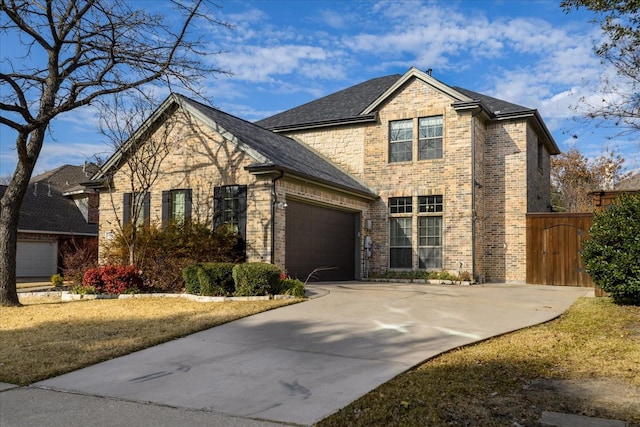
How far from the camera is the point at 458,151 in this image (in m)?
19.0

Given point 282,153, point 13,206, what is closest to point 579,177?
point 282,153

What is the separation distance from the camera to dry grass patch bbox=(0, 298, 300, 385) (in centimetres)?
768

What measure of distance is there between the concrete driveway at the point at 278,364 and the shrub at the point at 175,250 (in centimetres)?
424

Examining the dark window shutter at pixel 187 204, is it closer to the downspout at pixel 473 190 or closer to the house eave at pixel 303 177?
the house eave at pixel 303 177

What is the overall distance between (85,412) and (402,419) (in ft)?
10.5

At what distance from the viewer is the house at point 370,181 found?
53.6ft

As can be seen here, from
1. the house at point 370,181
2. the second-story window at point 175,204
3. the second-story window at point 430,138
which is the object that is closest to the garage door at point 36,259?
the house at point 370,181

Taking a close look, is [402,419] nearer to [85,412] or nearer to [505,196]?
[85,412]

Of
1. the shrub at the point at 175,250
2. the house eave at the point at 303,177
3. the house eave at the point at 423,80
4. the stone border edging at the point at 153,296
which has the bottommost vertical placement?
the stone border edging at the point at 153,296

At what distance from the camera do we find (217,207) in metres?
16.4

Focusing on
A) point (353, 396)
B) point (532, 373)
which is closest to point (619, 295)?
point (532, 373)

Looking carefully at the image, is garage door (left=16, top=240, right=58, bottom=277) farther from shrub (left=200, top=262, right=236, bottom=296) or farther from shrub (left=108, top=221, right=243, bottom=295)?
shrub (left=200, top=262, right=236, bottom=296)

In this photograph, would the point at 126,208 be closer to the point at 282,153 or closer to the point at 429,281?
the point at 282,153

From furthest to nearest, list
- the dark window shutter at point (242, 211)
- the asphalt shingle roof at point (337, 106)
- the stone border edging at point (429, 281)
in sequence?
the asphalt shingle roof at point (337, 106), the stone border edging at point (429, 281), the dark window shutter at point (242, 211)
